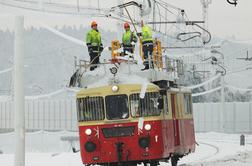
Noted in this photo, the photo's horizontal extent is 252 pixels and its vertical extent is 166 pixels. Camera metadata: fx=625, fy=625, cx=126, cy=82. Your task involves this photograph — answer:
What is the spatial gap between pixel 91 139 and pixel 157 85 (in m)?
2.43

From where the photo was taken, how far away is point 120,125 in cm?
1753

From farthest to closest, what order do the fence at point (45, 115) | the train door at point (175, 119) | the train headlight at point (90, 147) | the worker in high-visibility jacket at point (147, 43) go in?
the fence at point (45, 115)
the worker in high-visibility jacket at point (147, 43)
the train door at point (175, 119)
the train headlight at point (90, 147)

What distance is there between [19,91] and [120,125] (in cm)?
372

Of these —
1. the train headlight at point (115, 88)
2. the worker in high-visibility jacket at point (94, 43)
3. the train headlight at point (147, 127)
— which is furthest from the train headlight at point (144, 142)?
the worker in high-visibility jacket at point (94, 43)

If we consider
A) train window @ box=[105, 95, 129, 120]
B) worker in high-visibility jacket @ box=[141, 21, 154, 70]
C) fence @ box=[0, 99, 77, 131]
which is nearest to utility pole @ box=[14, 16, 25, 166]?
train window @ box=[105, 95, 129, 120]

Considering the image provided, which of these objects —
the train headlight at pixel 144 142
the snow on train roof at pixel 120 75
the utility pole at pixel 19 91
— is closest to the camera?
the utility pole at pixel 19 91

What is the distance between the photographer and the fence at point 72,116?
64062mm

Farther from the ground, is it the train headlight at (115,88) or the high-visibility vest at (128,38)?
the high-visibility vest at (128,38)

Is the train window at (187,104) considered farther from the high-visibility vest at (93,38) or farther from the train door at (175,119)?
the high-visibility vest at (93,38)

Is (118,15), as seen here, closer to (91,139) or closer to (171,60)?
(171,60)

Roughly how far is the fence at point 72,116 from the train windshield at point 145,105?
138 feet

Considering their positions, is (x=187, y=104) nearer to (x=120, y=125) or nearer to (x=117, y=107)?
(x=117, y=107)

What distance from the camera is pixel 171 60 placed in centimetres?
2088

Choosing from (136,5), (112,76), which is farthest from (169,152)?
(136,5)
